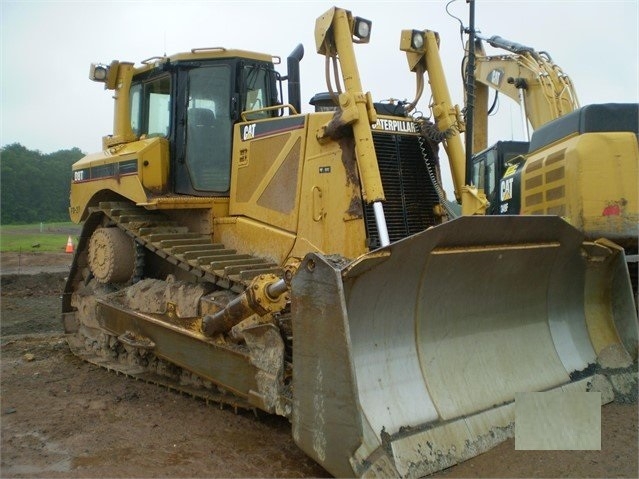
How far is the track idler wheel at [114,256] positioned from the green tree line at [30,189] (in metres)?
40.7

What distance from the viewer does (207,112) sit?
584 cm

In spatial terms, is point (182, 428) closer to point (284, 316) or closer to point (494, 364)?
point (284, 316)

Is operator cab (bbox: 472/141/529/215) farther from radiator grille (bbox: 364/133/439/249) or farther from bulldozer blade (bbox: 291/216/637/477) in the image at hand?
bulldozer blade (bbox: 291/216/637/477)

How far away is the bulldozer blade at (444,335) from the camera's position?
10.3ft

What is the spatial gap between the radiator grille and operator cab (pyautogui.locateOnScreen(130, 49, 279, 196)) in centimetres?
142

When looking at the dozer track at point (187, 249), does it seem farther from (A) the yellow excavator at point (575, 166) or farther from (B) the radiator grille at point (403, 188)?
(A) the yellow excavator at point (575, 166)

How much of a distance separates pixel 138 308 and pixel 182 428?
1670 millimetres

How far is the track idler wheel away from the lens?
19.7ft

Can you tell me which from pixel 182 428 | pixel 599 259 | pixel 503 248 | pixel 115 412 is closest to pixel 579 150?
pixel 599 259

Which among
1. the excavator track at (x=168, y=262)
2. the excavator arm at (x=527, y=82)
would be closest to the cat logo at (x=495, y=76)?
the excavator arm at (x=527, y=82)

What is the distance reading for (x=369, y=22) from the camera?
193 inches

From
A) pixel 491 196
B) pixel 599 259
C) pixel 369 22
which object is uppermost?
pixel 369 22

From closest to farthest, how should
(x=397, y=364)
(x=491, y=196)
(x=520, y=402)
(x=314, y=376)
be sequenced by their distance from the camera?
(x=314, y=376) → (x=397, y=364) → (x=520, y=402) → (x=491, y=196)

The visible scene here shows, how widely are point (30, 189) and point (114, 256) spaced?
4606 centimetres
